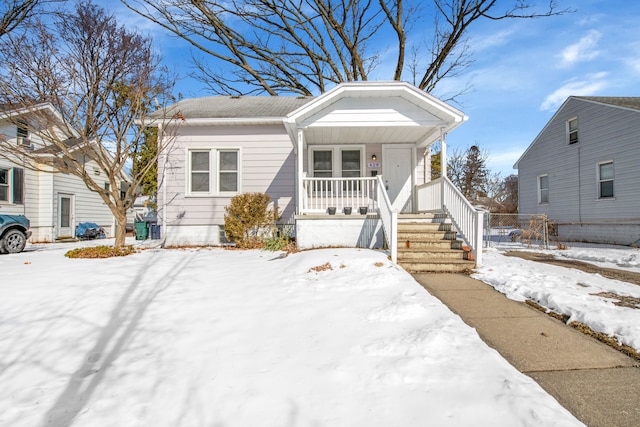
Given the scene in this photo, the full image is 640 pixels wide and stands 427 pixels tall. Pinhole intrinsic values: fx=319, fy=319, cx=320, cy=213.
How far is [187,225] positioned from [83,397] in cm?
812

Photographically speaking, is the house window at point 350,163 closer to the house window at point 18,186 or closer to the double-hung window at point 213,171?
the double-hung window at point 213,171

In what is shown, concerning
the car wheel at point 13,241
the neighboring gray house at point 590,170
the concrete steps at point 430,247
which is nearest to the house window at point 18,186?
the car wheel at point 13,241

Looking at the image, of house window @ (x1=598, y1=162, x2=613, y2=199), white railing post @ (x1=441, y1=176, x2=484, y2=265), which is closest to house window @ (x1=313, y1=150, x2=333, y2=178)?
white railing post @ (x1=441, y1=176, x2=484, y2=265)

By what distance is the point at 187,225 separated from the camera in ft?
32.7

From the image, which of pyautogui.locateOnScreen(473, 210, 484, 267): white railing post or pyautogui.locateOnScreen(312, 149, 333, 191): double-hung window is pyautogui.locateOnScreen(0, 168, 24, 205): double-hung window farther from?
pyautogui.locateOnScreen(473, 210, 484, 267): white railing post

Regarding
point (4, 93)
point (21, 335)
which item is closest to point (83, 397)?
point (21, 335)

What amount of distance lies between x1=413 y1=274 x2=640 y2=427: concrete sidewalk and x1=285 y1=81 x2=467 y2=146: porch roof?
5100mm

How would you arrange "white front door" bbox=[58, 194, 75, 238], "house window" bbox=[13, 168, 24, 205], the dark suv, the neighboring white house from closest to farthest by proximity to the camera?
the dark suv < the neighboring white house < "house window" bbox=[13, 168, 24, 205] < "white front door" bbox=[58, 194, 75, 238]

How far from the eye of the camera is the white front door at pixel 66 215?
14.8 m

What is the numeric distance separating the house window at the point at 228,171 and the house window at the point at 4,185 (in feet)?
31.7

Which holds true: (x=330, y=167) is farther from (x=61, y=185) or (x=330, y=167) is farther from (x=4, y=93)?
(x=61, y=185)

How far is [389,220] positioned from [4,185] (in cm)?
1523

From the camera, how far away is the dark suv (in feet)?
30.2

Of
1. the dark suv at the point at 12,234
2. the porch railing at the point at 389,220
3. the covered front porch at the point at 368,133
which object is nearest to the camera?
the porch railing at the point at 389,220
